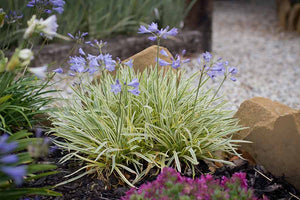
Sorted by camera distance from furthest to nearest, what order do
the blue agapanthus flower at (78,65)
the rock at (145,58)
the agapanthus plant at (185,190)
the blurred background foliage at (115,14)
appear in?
the blurred background foliage at (115,14) → the rock at (145,58) → the blue agapanthus flower at (78,65) → the agapanthus plant at (185,190)

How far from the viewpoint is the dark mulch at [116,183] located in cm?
197

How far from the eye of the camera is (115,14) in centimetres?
533

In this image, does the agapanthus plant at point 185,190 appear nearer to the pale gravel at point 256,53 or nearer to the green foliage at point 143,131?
the green foliage at point 143,131

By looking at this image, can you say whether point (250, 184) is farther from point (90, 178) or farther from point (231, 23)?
point (231, 23)

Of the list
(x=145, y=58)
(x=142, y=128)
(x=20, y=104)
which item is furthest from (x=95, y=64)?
(x=145, y=58)

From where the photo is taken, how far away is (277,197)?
2.12 meters

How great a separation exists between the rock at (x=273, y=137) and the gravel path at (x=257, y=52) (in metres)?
0.28

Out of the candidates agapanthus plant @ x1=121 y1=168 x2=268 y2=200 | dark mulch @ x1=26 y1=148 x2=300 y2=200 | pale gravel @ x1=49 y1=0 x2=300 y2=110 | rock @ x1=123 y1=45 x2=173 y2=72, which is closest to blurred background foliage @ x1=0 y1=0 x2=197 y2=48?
pale gravel @ x1=49 y1=0 x2=300 y2=110

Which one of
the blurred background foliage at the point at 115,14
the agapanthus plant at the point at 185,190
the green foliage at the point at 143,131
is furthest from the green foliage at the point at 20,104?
the blurred background foliage at the point at 115,14

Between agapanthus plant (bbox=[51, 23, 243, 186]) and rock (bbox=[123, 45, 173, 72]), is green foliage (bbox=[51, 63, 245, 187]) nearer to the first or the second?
agapanthus plant (bbox=[51, 23, 243, 186])

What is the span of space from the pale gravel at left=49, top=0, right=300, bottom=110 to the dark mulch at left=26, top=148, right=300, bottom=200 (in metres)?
0.49

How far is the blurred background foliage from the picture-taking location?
4.78 meters

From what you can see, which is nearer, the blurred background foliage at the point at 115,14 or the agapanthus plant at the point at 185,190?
the agapanthus plant at the point at 185,190

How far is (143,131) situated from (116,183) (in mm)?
354
